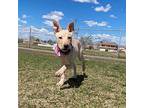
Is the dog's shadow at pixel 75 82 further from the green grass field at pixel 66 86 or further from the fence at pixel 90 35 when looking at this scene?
the fence at pixel 90 35

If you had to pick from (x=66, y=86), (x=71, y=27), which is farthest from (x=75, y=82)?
(x=71, y=27)

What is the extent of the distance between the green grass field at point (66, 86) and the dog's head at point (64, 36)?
0.19 metres

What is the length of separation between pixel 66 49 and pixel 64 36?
8 cm

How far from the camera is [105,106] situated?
211 cm

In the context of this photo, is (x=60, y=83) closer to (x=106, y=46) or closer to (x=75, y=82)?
(x=75, y=82)

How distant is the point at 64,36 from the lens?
2.16 meters

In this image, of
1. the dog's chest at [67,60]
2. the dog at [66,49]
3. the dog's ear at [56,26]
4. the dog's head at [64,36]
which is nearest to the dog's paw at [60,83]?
the dog at [66,49]

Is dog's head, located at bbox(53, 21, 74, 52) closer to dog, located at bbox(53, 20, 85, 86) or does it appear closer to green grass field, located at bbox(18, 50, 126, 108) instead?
dog, located at bbox(53, 20, 85, 86)

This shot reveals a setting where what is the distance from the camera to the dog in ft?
7.09

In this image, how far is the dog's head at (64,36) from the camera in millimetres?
2158

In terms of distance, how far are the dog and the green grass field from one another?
0.14ft

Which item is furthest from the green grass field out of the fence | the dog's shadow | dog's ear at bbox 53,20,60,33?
dog's ear at bbox 53,20,60,33
